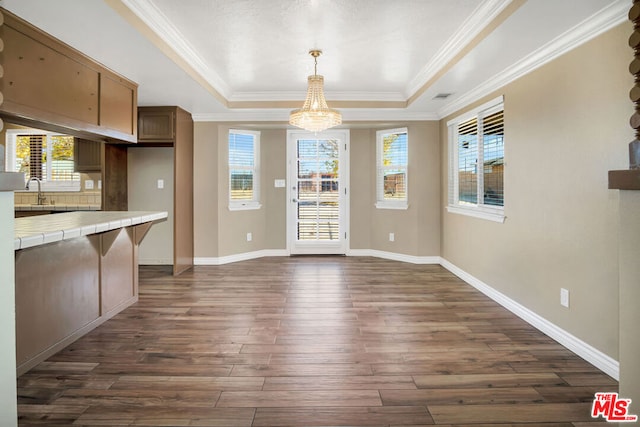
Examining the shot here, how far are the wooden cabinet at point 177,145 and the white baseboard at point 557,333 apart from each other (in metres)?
3.74

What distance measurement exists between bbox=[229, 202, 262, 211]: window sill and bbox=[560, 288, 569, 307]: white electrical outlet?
4380mm

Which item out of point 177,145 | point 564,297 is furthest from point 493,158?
point 177,145

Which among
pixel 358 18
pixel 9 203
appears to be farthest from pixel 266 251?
pixel 9 203

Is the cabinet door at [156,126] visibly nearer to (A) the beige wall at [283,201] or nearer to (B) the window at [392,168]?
(A) the beige wall at [283,201]

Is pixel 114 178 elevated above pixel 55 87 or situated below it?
below

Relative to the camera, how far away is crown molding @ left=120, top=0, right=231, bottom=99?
265 centimetres

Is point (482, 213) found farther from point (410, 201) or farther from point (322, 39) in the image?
point (322, 39)

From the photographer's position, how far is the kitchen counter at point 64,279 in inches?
90.9

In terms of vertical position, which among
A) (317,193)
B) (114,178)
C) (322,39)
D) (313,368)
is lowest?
(313,368)

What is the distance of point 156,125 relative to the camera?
16.1ft

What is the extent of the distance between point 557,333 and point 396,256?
3.21 m

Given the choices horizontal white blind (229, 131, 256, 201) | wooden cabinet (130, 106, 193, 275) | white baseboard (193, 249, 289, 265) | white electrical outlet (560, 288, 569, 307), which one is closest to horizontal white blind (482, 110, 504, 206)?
white electrical outlet (560, 288, 569, 307)

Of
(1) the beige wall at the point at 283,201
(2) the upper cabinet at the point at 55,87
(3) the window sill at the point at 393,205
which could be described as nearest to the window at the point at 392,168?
(3) the window sill at the point at 393,205

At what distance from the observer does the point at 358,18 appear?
118 inches
